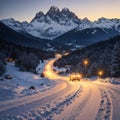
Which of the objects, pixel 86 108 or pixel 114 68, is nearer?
pixel 86 108

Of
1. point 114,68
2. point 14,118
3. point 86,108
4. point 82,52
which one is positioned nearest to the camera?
point 14,118

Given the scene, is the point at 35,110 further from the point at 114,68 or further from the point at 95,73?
the point at 95,73

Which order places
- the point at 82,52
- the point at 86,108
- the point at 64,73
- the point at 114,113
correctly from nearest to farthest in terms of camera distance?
the point at 114,113, the point at 86,108, the point at 64,73, the point at 82,52

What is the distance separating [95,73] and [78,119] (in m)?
74.2

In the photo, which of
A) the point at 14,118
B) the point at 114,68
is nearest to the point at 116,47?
→ the point at 114,68

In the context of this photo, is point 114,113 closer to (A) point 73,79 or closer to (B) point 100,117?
(B) point 100,117

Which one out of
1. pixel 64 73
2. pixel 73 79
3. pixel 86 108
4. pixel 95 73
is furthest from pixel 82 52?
pixel 86 108

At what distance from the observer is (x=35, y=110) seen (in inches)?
485

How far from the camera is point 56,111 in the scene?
1219 centimetres

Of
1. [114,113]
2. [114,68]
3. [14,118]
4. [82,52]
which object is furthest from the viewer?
[82,52]

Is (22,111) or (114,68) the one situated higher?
(114,68)

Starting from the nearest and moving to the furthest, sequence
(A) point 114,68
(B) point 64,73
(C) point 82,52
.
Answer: (A) point 114,68 < (B) point 64,73 < (C) point 82,52

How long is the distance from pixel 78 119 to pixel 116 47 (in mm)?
46726

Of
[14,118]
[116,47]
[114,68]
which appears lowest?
[14,118]
